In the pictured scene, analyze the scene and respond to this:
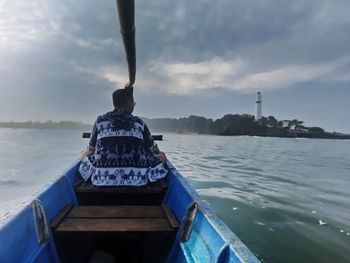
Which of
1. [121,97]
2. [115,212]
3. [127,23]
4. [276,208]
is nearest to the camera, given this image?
[127,23]

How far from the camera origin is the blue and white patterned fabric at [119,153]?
4258 mm

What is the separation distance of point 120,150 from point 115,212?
89 cm

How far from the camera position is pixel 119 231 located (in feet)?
9.95

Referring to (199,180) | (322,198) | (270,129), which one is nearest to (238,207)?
(322,198)

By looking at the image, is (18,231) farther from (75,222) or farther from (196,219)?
(196,219)

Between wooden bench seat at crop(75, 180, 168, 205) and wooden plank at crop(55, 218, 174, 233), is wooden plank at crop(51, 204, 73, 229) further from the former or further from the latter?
wooden bench seat at crop(75, 180, 168, 205)

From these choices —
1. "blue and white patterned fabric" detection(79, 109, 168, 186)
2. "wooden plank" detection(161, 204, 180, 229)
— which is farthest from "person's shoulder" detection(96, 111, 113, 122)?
"wooden plank" detection(161, 204, 180, 229)

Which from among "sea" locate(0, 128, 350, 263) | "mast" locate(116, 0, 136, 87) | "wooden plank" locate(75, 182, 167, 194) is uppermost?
"mast" locate(116, 0, 136, 87)

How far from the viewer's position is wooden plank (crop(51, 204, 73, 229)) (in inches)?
125

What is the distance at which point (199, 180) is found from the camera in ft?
43.0

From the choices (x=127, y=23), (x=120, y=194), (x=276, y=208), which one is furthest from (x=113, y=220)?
(x=276, y=208)

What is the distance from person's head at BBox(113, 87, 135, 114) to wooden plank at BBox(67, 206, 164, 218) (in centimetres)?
146

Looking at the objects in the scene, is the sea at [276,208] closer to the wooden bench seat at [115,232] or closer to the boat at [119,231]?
the boat at [119,231]

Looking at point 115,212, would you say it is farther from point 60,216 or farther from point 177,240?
point 177,240
